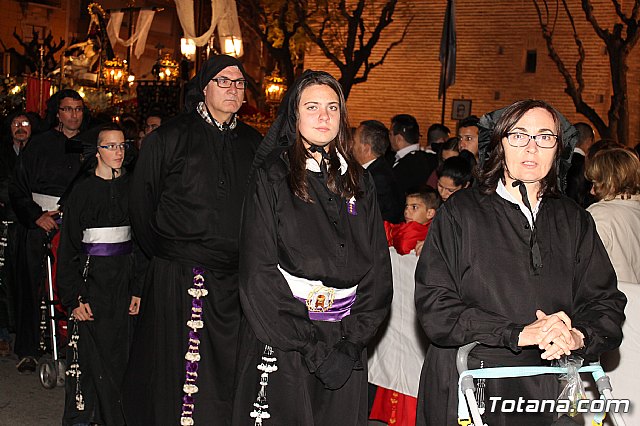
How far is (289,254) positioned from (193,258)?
167cm

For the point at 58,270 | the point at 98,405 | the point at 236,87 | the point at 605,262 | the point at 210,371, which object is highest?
the point at 236,87

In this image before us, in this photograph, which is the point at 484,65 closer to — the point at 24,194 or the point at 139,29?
the point at 139,29

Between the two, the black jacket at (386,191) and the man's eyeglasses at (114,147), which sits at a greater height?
the man's eyeglasses at (114,147)

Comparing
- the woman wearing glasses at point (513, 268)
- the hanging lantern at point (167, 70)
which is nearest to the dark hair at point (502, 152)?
the woman wearing glasses at point (513, 268)

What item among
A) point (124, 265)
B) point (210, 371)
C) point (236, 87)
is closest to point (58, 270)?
point (124, 265)

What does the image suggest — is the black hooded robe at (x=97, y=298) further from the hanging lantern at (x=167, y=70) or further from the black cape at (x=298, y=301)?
the hanging lantern at (x=167, y=70)

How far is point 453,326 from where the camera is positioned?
12.6ft

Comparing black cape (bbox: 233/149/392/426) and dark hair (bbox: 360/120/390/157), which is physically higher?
dark hair (bbox: 360/120/390/157)

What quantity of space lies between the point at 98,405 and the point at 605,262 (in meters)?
4.01

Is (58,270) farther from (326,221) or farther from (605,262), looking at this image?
(605,262)

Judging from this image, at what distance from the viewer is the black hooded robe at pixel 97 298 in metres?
6.67

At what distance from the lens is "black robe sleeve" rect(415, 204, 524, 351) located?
378cm

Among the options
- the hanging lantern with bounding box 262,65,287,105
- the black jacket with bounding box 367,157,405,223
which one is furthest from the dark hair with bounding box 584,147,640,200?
the hanging lantern with bounding box 262,65,287,105

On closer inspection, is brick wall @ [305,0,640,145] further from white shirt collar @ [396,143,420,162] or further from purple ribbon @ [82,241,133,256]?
purple ribbon @ [82,241,133,256]
